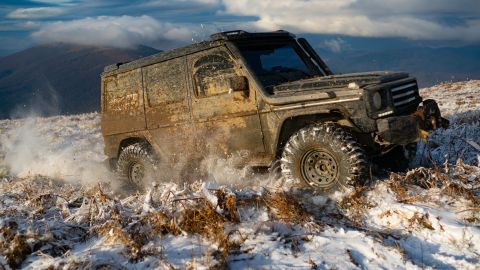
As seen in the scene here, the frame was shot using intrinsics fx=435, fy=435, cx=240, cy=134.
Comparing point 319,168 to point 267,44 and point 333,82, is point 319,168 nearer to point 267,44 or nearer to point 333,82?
point 333,82

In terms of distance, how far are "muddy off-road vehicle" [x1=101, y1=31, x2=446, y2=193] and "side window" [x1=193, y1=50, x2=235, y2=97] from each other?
0.05ft

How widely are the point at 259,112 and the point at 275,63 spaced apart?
1.19 metres

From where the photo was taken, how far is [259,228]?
427 centimetres

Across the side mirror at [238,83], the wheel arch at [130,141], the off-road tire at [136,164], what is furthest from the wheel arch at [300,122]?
the wheel arch at [130,141]

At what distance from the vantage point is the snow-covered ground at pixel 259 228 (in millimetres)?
3787

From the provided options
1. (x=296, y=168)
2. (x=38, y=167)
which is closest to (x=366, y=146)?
(x=296, y=168)

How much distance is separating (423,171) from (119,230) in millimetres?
3636

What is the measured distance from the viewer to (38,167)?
10.6 metres

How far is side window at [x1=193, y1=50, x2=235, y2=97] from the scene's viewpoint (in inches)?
247

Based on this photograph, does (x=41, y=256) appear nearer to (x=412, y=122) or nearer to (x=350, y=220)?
(x=350, y=220)

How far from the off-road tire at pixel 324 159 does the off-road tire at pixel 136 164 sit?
2797 mm

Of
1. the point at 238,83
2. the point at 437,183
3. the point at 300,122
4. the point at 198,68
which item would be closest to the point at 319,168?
the point at 300,122

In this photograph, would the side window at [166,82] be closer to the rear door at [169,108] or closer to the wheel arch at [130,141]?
the rear door at [169,108]

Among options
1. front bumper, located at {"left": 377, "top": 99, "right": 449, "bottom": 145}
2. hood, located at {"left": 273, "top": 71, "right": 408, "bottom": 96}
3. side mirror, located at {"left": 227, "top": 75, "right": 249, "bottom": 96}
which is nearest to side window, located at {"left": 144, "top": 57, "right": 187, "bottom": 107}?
side mirror, located at {"left": 227, "top": 75, "right": 249, "bottom": 96}
